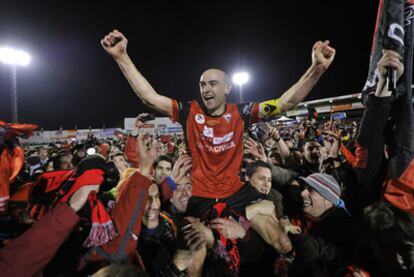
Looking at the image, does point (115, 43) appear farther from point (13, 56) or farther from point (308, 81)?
point (13, 56)

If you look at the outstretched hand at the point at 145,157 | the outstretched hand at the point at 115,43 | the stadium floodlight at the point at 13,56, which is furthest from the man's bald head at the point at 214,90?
the stadium floodlight at the point at 13,56

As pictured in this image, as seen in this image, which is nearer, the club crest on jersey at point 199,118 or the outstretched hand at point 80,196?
the outstretched hand at point 80,196

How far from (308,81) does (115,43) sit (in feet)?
6.50

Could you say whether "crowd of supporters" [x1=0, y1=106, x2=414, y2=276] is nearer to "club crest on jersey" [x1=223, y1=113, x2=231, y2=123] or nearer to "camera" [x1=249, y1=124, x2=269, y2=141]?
"club crest on jersey" [x1=223, y1=113, x2=231, y2=123]

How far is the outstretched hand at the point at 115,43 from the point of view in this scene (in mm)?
2545

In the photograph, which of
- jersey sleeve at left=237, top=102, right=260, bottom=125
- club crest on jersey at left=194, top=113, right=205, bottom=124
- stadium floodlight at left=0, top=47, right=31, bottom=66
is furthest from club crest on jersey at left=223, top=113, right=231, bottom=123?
stadium floodlight at left=0, top=47, right=31, bottom=66

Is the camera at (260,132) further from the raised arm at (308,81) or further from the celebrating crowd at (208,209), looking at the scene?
the raised arm at (308,81)

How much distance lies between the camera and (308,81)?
2.48 metres

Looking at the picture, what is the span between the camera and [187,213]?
2803mm

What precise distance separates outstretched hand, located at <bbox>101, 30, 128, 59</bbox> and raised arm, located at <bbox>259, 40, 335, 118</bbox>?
5.25ft

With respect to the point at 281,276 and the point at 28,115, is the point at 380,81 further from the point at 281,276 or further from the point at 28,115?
the point at 28,115

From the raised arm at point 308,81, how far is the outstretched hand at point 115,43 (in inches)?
63.0

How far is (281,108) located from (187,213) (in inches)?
60.2

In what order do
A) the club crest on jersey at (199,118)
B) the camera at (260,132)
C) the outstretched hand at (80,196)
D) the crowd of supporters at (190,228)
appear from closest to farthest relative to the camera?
the outstretched hand at (80,196)
the crowd of supporters at (190,228)
the club crest on jersey at (199,118)
the camera at (260,132)
